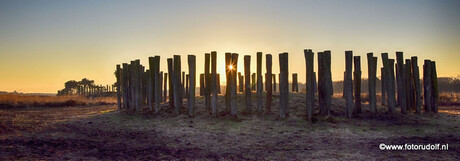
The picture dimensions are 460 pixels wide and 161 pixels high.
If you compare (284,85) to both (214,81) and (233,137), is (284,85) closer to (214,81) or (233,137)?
(214,81)

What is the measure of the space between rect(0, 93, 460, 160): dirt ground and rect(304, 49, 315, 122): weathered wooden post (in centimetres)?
47

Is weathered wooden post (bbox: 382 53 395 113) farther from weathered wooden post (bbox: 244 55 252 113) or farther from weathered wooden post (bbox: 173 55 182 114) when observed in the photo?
weathered wooden post (bbox: 173 55 182 114)

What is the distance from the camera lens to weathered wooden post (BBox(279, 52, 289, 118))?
425 inches

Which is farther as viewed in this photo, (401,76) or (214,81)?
(401,76)

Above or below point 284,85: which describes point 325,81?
above

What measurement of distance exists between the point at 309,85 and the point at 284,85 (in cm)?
82

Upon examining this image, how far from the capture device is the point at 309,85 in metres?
10.6

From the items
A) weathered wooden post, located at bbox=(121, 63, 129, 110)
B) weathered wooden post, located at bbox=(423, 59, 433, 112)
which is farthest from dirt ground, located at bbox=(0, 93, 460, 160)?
weathered wooden post, located at bbox=(121, 63, 129, 110)

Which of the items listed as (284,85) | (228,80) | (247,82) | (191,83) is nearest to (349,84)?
(284,85)

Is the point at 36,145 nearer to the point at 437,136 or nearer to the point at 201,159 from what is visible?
the point at 201,159

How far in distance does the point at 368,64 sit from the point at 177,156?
27.3 feet

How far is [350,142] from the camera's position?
7602mm

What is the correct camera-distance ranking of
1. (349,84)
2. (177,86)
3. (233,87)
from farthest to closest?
(177,86) → (233,87) → (349,84)

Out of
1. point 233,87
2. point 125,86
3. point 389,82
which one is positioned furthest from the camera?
point 125,86
